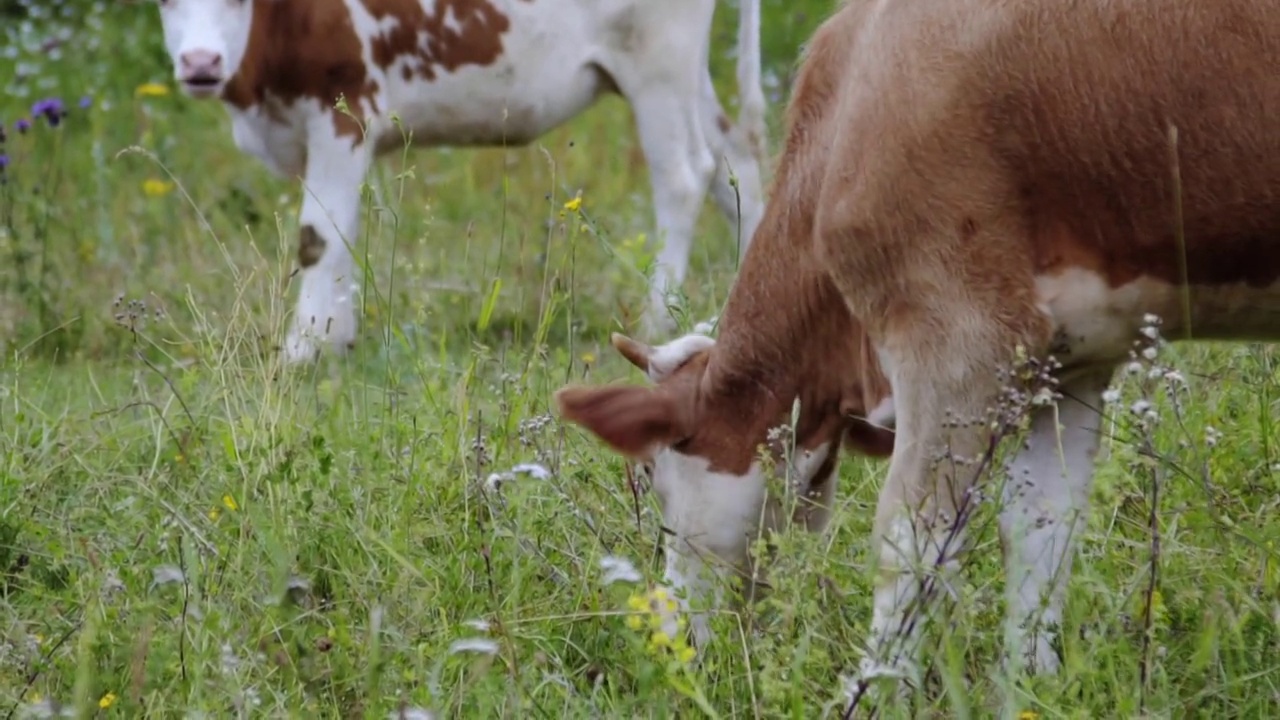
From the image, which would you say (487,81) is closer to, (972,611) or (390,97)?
(390,97)

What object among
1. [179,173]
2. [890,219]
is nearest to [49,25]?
[179,173]

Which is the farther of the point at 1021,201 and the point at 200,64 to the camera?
the point at 200,64

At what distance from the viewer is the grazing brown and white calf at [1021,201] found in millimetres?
2824

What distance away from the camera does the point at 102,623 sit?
134 inches

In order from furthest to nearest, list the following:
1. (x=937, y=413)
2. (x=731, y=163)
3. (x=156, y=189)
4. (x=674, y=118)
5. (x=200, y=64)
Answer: (x=156, y=189) → (x=731, y=163) → (x=674, y=118) → (x=200, y=64) → (x=937, y=413)

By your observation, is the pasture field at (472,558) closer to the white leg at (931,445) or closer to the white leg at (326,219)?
the white leg at (931,445)

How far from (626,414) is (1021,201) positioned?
102 centimetres

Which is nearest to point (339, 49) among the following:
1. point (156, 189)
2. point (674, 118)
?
point (674, 118)

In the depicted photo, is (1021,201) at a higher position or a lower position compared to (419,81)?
higher

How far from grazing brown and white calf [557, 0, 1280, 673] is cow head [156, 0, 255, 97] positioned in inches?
119

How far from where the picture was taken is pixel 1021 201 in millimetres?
2949

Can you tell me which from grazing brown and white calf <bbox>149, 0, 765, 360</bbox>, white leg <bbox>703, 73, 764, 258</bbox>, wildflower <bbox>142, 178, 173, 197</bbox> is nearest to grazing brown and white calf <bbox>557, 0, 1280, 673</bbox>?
grazing brown and white calf <bbox>149, 0, 765, 360</bbox>

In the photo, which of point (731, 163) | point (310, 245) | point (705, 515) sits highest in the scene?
point (731, 163)

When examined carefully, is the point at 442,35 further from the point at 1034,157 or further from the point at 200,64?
the point at 1034,157
